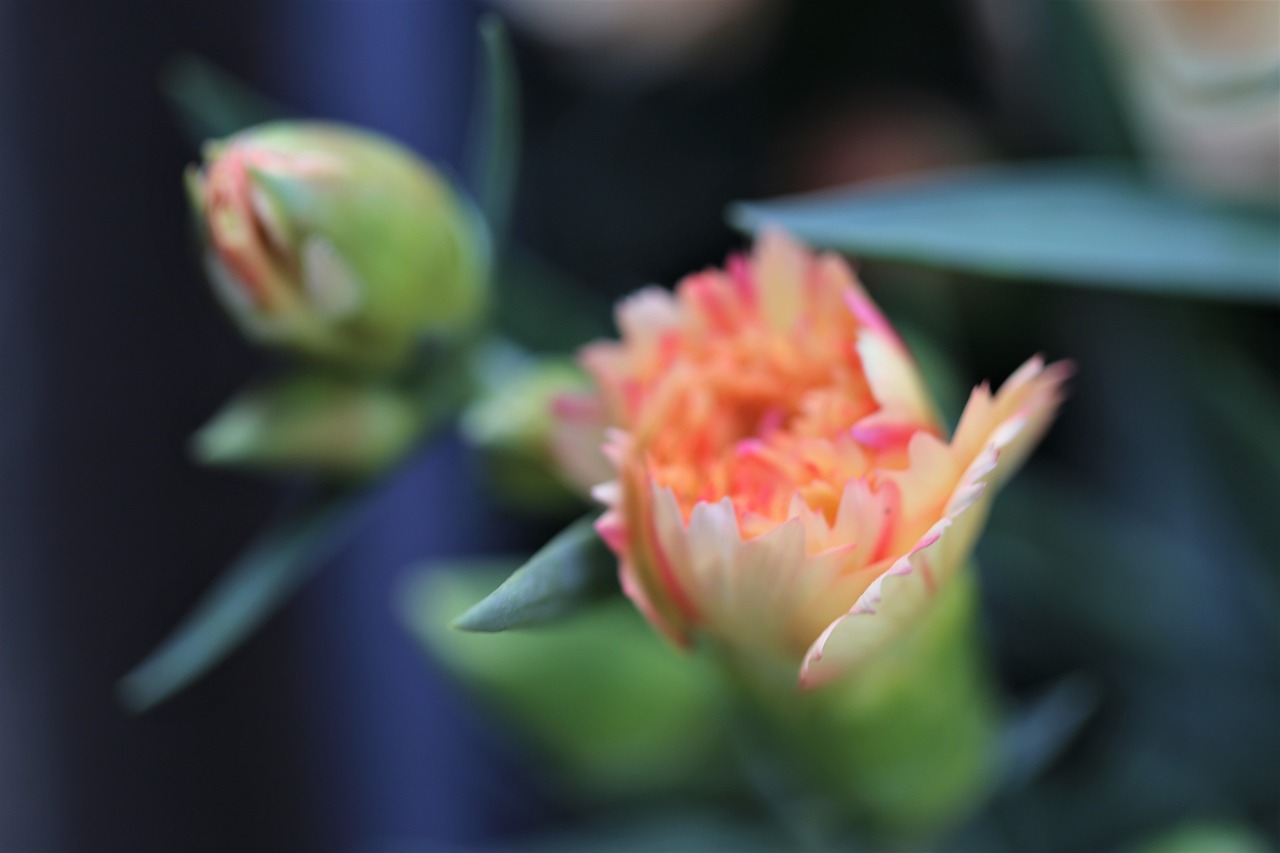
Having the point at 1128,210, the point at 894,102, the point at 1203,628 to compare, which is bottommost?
the point at 1203,628

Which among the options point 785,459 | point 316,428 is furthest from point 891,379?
point 316,428

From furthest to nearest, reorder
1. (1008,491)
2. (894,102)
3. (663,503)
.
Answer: (894,102) < (1008,491) < (663,503)

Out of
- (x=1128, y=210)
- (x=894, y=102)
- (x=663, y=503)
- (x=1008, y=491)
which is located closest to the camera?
(x=663, y=503)

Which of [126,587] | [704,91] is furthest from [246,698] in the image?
[704,91]

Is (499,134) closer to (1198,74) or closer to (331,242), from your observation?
(331,242)

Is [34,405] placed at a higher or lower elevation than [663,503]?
higher

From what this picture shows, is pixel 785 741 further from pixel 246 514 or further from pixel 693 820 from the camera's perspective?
pixel 246 514

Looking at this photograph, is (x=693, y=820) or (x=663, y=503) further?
(x=693, y=820)
